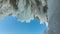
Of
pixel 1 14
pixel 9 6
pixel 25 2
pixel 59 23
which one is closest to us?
pixel 59 23

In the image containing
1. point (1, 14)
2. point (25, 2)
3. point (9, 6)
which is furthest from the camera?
point (1, 14)

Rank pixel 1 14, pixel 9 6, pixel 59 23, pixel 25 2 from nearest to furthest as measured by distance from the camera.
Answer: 1. pixel 59 23
2. pixel 25 2
3. pixel 9 6
4. pixel 1 14

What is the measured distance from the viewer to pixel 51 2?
16 centimetres

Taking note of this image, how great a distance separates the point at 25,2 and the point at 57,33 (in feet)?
2.51

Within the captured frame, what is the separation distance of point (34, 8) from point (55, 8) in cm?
86

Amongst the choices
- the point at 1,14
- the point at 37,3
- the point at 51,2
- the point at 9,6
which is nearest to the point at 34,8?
the point at 37,3

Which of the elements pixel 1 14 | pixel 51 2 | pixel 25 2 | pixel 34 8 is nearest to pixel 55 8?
pixel 51 2

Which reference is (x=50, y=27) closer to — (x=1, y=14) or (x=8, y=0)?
(x=8, y=0)

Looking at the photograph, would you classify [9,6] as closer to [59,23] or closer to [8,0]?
[8,0]

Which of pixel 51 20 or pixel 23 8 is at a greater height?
pixel 23 8

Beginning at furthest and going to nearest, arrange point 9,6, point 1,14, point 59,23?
point 1,14, point 9,6, point 59,23

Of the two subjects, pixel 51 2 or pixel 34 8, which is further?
pixel 34 8

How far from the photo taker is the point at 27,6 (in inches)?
37.7

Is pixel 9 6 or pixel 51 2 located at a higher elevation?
pixel 9 6
